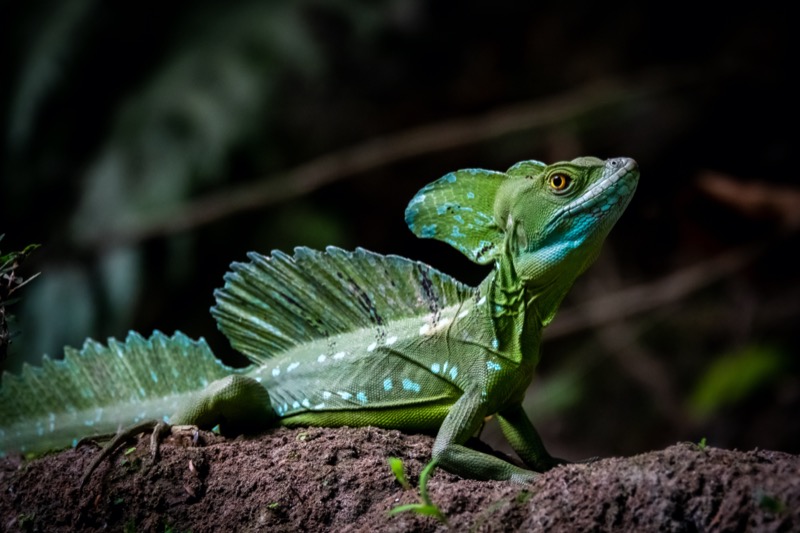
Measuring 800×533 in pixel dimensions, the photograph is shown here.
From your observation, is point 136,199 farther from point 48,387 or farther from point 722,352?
point 722,352

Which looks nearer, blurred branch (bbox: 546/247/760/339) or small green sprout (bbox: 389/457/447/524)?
small green sprout (bbox: 389/457/447/524)

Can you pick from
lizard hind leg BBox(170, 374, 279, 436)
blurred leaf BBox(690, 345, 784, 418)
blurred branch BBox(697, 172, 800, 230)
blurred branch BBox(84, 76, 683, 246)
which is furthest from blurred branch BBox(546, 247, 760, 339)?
lizard hind leg BBox(170, 374, 279, 436)

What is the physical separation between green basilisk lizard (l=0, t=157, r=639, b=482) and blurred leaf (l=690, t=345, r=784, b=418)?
4648 mm

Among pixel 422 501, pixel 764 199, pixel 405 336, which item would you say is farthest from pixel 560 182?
pixel 764 199

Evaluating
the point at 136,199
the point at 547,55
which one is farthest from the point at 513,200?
the point at 547,55

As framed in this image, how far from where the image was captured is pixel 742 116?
897 centimetres

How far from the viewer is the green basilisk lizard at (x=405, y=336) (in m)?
3.38

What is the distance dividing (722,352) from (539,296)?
6842 millimetres

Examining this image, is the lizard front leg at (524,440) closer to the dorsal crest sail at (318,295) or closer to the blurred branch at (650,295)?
the dorsal crest sail at (318,295)

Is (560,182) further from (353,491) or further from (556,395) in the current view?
(556,395)

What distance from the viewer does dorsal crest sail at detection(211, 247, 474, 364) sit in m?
3.71

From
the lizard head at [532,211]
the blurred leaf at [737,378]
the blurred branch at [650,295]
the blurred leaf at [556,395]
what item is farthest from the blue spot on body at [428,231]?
the blurred leaf at [556,395]

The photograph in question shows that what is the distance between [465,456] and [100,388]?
79.2 inches

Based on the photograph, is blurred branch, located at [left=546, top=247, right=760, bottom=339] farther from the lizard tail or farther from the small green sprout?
the small green sprout
